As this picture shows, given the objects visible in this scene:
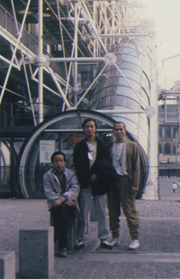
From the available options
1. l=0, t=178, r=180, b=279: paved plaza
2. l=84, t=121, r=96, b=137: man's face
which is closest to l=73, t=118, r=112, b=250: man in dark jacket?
l=84, t=121, r=96, b=137: man's face

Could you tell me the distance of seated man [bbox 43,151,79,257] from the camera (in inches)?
270

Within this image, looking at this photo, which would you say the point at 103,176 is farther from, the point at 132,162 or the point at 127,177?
the point at 132,162

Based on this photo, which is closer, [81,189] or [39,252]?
[39,252]

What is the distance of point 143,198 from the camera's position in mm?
17922

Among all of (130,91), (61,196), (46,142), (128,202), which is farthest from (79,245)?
(130,91)

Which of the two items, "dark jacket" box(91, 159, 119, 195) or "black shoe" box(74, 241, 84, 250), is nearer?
"dark jacket" box(91, 159, 119, 195)

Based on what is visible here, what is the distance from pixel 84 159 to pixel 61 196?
25.1 inches

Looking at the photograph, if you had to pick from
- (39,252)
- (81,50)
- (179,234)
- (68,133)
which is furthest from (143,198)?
(81,50)

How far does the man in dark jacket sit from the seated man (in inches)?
6.4

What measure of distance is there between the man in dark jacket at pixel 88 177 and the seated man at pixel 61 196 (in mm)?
164

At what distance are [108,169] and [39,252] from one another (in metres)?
1.84

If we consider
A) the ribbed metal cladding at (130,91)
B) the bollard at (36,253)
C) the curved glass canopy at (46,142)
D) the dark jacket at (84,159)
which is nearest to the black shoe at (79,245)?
the dark jacket at (84,159)

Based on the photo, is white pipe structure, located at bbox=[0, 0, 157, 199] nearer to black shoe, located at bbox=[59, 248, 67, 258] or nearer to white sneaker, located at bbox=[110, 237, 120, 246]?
white sneaker, located at bbox=[110, 237, 120, 246]

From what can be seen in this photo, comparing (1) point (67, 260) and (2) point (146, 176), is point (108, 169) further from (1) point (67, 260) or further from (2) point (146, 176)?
(2) point (146, 176)
